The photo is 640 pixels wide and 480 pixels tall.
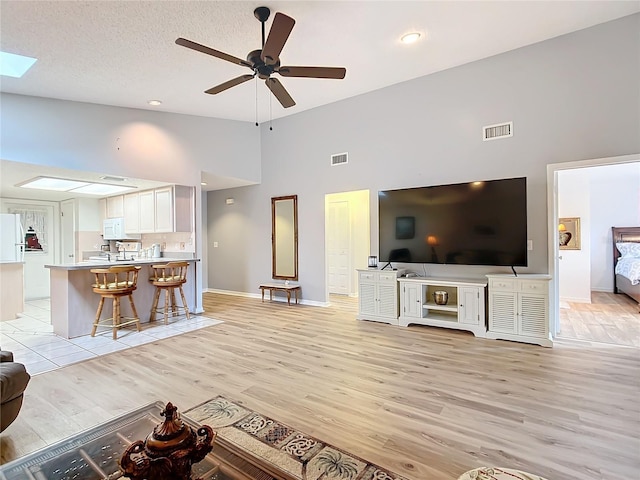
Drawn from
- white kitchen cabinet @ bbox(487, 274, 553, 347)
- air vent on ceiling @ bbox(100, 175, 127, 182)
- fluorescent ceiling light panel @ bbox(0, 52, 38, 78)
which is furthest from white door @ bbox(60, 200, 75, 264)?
white kitchen cabinet @ bbox(487, 274, 553, 347)

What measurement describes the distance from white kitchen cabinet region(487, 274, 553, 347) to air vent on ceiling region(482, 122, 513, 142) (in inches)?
75.1

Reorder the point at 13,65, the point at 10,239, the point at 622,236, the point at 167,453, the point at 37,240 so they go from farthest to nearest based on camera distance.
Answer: the point at 37,240 < the point at 622,236 < the point at 10,239 < the point at 13,65 < the point at 167,453

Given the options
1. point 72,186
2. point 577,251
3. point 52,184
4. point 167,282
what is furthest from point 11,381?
point 577,251

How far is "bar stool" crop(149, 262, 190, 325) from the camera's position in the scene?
4.93 m

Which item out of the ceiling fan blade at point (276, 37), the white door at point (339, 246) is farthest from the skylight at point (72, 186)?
the white door at point (339, 246)

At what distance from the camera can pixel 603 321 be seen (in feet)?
15.5

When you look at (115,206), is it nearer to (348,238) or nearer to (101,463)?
(348,238)

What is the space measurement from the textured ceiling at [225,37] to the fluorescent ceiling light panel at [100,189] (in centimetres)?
143

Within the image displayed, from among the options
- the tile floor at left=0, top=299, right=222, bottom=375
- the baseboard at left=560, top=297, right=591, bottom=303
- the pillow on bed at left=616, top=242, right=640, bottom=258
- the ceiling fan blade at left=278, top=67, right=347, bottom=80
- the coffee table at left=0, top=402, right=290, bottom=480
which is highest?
the ceiling fan blade at left=278, top=67, right=347, bottom=80

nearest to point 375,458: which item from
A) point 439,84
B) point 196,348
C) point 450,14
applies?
point 196,348

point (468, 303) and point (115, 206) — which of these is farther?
point (115, 206)

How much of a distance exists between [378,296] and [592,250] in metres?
5.79

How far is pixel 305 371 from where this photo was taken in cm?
317

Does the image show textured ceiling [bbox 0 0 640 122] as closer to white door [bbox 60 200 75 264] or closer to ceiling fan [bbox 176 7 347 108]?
ceiling fan [bbox 176 7 347 108]
